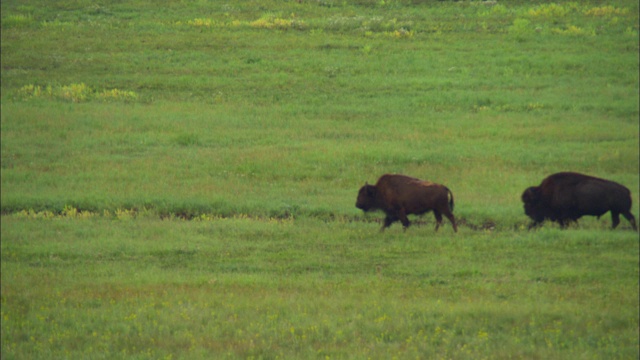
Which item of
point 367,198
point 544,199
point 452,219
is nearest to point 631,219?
point 544,199

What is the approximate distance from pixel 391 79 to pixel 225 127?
6672 millimetres

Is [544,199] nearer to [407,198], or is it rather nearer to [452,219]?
[452,219]

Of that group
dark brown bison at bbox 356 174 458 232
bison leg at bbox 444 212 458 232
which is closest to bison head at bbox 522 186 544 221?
dark brown bison at bbox 356 174 458 232

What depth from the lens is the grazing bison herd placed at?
1775 centimetres

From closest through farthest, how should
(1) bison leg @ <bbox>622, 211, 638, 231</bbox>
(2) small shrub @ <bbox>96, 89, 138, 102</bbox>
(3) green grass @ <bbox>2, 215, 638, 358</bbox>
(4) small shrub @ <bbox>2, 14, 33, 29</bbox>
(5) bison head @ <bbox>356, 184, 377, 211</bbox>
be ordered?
1. (3) green grass @ <bbox>2, 215, 638, 358</bbox>
2. (1) bison leg @ <bbox>622, 211, 638, 231</bbox>
3. (5) bison head @ <bbox>356, 184, 377, 211</bbox>
4. (2) small shrub @ <bbox>96, 89, 138, 102</bbox>
5. (4) small shrub @ <bbox>2, 14, 33, 29</bbox>

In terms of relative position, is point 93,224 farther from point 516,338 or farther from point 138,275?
point 516,338

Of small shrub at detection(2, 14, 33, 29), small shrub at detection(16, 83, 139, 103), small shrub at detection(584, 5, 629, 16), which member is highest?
small shrub at detection(584, 5, 629, 16)

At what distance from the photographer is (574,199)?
18094 mm

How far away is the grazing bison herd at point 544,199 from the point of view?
17.8 metres

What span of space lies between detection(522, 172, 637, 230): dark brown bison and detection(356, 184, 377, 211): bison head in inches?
113

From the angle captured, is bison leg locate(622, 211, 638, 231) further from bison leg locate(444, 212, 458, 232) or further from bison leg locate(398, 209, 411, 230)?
bison leg locate(398, 209, 411, 230)

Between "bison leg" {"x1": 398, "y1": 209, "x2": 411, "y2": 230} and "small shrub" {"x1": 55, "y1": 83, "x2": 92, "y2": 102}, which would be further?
"small shrub" {"x1": 55, "y1": 83, "x2": 92, "y2": 102}

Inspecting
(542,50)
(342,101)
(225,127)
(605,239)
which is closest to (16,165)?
(225,127)

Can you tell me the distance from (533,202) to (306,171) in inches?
261
